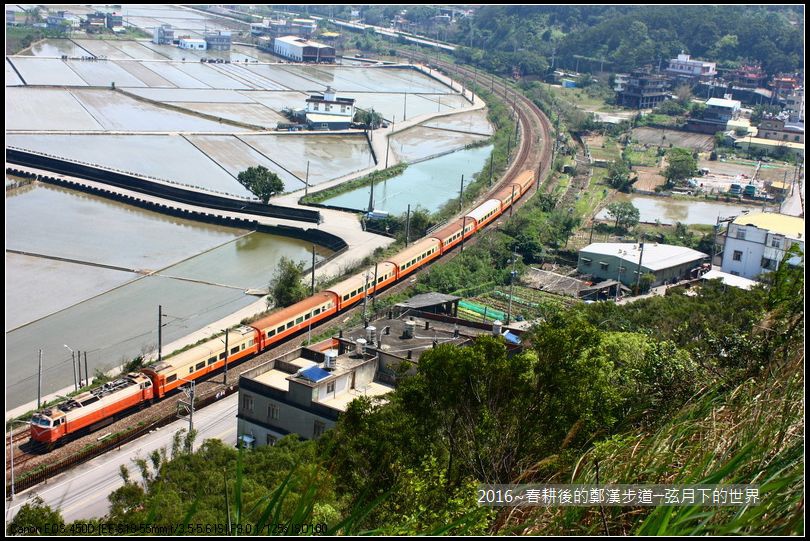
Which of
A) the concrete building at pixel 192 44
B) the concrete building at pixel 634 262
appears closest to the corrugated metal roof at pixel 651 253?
the concrete building at pixel 634 262

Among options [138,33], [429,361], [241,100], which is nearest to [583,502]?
[429,361]

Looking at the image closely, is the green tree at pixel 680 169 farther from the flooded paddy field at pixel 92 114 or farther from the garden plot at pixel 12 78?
the garden plot at pixel 12 78

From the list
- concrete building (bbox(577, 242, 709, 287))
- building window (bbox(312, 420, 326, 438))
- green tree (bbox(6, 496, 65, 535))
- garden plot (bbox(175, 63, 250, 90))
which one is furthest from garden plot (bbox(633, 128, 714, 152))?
green tree (bbox(6, 496, 65, 535))

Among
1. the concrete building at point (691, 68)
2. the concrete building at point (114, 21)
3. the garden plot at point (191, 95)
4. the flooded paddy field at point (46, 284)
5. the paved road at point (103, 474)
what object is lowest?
the flooded paddy field at point (46, 284)

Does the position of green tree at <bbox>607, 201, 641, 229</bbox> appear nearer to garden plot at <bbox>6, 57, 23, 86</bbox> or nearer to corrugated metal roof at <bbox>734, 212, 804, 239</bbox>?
corrugated metal roof at <bbox>734, 212, 804, 239</bbox>

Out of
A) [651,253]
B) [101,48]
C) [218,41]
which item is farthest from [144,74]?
[651,253]

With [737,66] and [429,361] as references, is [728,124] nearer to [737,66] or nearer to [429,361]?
[737,66]
